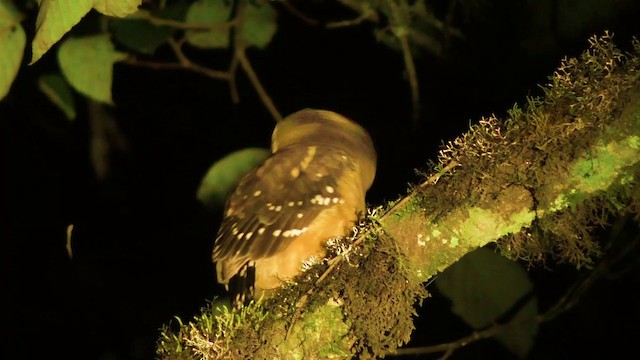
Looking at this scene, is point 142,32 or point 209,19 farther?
point 209,19

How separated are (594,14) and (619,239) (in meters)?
0.94

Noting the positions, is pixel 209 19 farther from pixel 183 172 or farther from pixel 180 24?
pixel 183 172

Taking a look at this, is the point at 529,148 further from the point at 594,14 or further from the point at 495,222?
the point at 594,14

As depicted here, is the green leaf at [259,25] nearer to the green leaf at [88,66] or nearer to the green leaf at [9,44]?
the green leaf at [88,66]

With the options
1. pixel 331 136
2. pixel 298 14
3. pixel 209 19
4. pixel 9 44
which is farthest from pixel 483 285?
pixel 298 14

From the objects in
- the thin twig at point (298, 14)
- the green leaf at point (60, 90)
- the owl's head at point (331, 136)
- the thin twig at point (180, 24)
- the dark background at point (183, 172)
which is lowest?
the dark background at point (183, 172)

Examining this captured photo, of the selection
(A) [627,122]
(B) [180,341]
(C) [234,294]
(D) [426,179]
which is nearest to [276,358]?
(B) [180,341]

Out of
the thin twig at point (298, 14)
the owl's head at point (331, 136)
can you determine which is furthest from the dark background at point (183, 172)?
the owl's head at point (331, 136)

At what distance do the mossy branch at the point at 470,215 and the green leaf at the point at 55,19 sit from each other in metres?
0.48

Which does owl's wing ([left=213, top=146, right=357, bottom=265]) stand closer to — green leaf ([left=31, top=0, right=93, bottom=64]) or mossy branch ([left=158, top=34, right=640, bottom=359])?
mossy branch ([left=158, top=34, right=640, bottom=359])

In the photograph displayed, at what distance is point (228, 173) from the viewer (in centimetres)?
183

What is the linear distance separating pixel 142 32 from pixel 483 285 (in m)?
1.12

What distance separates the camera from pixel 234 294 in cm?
151

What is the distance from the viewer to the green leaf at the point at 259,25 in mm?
2113
